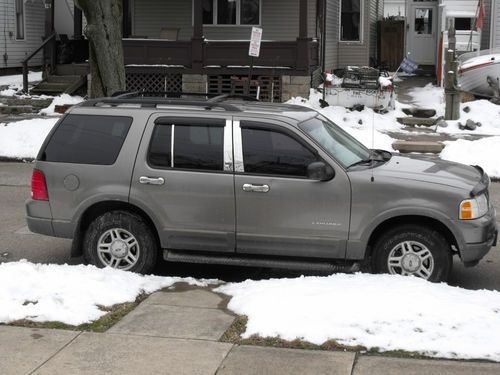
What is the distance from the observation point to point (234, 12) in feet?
79.6

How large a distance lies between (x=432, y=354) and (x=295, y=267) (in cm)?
208

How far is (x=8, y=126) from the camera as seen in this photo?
17.6 metres

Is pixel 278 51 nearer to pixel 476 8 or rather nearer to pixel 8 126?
pixel 8 126

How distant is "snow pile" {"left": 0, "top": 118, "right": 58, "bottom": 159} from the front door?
31.4 ft

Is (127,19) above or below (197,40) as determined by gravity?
above

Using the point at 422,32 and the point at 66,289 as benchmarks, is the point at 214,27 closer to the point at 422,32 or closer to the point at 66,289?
the point at 422,32

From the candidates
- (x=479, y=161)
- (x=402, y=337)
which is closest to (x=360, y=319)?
(x=402, y=337)

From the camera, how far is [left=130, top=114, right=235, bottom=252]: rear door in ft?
23.0

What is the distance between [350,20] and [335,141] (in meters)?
21.0

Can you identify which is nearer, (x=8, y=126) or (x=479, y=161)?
(x=479, y=161)

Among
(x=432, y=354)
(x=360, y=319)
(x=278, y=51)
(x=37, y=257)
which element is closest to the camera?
(x=432, y=354)

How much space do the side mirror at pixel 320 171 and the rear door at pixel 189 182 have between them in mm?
748

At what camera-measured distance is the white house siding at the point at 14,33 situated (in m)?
28.0

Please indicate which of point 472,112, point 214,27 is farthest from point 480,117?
point 214,27
